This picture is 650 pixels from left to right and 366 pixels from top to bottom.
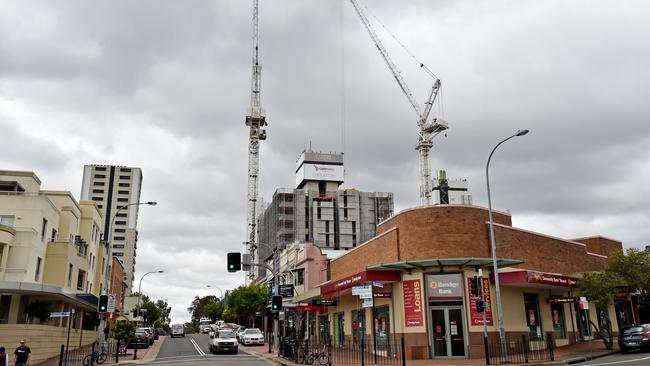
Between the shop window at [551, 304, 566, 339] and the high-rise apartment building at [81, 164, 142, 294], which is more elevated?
the high-rise apartment building at [81, 164, 142, 294]

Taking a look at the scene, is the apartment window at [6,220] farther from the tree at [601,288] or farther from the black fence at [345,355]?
the tree at [601,288]

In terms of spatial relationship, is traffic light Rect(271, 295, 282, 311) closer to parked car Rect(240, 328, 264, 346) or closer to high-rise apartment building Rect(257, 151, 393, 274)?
parked car Rect(240, 328, 264, 346)

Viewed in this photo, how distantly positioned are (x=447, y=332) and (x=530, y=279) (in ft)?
16.8

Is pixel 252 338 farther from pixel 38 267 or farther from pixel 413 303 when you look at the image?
pixel 413 303

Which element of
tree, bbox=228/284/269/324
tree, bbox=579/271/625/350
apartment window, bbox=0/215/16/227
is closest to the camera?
tree, bbox=579/271/625/350

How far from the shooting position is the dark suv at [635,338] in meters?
26.9

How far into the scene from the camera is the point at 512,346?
28422mm

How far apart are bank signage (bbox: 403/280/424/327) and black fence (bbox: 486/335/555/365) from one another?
3.78 metres

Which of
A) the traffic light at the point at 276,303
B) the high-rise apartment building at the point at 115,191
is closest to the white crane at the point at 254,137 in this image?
the high-rise apartment building at the point at 115,191

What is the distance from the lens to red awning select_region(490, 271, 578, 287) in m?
27.9

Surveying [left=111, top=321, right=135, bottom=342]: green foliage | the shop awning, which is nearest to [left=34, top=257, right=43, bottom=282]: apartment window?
[left=111, top=321, right=135, bottom=342]: green foliage

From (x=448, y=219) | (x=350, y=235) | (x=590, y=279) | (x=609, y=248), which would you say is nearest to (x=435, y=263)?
(x=448, y=219)

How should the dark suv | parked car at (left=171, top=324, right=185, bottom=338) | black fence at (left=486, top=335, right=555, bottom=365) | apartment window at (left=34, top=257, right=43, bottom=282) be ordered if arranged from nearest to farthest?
black fence at (left=486, top=335, right=555, bottom=365) → the dark suv → apartment window at (left=34, top=257, right=43, bottom=282) → parked car at (left=171, top=324, right=185, bottom=338)

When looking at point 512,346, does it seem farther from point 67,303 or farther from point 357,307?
point 67,303
